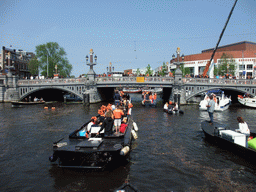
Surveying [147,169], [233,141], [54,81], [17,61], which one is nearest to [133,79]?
[54,81]

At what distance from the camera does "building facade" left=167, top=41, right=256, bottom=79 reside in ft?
207

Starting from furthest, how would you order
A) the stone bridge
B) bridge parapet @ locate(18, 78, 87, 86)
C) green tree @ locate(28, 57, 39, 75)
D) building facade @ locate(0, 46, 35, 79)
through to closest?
green tree @ locate(28, 57, 39, 75), building facade @ locate(0, 46, 35, 79), bridge parapet @ locate(18, 78, 87, 86), the stone bridge

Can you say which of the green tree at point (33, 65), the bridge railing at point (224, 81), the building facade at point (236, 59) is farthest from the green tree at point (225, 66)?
the green tree at point (33, 65)

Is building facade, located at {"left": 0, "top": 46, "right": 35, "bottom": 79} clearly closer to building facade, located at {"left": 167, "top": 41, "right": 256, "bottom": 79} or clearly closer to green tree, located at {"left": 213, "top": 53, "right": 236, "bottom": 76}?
building facade, located at {"left": 167, "top": 41, "right": 256, "bottom": 79}

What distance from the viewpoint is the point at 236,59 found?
212ft

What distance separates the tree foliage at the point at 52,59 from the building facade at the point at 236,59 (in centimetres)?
3861

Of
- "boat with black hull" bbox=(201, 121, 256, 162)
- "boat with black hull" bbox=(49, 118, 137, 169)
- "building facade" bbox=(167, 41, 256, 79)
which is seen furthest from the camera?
"building facade" bbox=(167, 41, 256, 79)

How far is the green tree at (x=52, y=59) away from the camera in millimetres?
71294

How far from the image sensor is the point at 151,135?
1673cm

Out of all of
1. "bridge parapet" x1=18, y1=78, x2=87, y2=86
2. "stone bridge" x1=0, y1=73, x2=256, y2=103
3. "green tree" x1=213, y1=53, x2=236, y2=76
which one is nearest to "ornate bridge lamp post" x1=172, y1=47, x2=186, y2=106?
"stone bridge" x1=0, y1=73, x2=256, y2=103

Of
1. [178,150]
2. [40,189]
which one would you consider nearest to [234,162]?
[178,150]

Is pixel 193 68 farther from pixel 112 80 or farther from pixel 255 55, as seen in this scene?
pixel 112 80

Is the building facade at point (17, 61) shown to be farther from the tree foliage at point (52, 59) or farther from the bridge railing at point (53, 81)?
the bridge railing at point (53, 81)

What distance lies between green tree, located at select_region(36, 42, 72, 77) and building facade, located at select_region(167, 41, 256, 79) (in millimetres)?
38600
